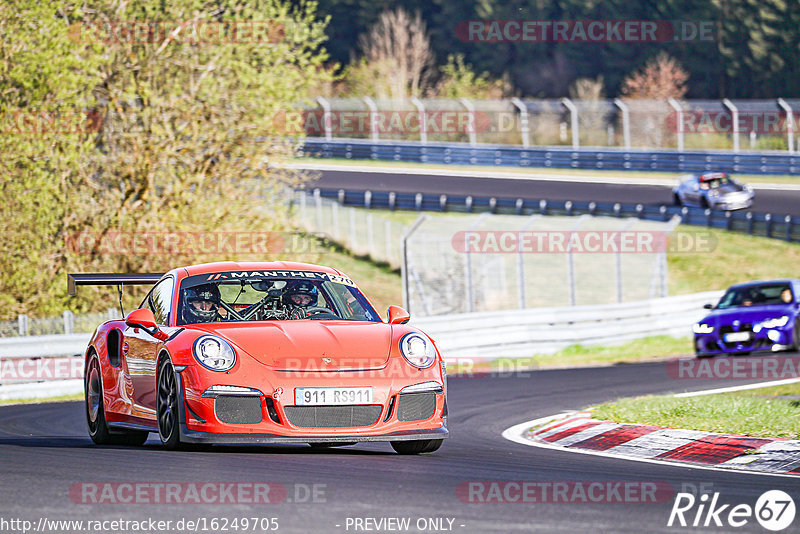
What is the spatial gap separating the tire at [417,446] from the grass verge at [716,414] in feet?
8.00

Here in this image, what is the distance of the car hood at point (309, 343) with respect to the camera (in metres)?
8.61

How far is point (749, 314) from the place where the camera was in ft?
65.4

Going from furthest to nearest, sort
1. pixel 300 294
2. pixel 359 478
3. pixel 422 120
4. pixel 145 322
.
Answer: pixel 422 120
pixel 300 294
pixel 145 322
pixel 359 478

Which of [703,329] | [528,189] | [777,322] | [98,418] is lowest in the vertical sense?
[703,329]

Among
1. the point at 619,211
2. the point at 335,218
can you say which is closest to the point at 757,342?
the point at 619,211

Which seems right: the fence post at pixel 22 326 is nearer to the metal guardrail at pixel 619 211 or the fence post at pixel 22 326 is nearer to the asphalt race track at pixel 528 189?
the metal guardrail at pixel 619 211

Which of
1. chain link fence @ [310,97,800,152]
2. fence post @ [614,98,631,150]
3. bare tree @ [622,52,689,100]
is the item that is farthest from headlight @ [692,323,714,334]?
bare tree @ [622,52,689,100]

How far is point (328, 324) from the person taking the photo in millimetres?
9344

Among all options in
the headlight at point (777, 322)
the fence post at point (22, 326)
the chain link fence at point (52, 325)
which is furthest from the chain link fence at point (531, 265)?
the fence post at point (22, 326)

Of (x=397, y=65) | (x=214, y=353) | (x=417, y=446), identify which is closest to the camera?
(x=214, y=353)

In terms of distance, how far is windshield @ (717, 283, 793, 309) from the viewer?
20.3m

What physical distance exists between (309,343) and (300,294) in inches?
47.5

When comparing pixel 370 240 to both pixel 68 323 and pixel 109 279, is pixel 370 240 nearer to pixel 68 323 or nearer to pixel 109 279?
pixel 68 323

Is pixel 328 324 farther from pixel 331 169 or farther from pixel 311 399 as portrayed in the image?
pixel 331 169
